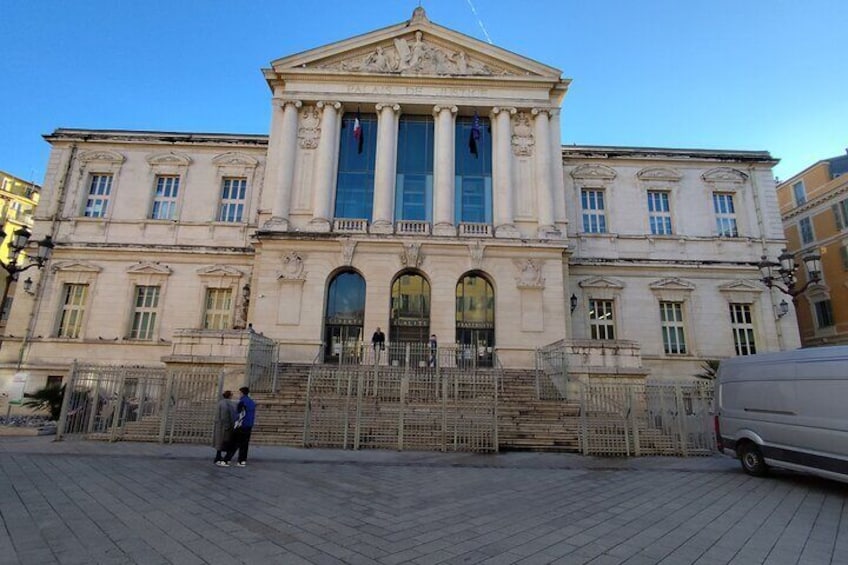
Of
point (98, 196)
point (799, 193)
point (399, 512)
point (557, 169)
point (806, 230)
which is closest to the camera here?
point (399, 512)

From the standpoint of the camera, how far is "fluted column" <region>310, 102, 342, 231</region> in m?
20.9

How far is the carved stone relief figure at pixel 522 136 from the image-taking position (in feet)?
74.0

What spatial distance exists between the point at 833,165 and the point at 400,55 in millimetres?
30191

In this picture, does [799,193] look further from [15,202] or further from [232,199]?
[15,202]

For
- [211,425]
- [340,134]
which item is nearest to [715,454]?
[211,425]

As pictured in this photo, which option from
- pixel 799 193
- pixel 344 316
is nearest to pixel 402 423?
pixel 344 316

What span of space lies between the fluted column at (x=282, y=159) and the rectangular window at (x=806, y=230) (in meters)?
34.0

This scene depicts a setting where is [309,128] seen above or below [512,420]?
above

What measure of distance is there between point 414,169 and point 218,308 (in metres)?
12.3

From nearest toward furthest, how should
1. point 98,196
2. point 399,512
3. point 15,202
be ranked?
point 399,512, point 98,196, point 15,202

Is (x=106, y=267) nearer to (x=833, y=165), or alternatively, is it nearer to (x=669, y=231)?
(x=669, y=231)

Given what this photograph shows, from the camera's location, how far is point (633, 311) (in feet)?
74.4

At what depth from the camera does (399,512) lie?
19.2 feet

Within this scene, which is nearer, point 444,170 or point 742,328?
point 444,170
